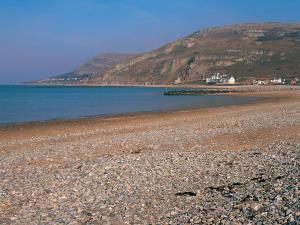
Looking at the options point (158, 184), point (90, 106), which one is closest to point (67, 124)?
point (158, 184)

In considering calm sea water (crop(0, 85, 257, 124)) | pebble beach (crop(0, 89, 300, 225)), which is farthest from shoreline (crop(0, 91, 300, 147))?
pebble beach (crop(0, 89, 300, 225))

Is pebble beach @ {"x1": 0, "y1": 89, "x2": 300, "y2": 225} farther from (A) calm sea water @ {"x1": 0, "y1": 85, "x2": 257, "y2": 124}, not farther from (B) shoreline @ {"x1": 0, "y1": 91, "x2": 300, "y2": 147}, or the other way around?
(A) calm sea water @ {"x1": 0, "y1": 85, "x2": 257, "y2": 124}

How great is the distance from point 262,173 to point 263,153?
11.7ft

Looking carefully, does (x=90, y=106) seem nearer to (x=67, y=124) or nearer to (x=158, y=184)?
(x=67, y=124)

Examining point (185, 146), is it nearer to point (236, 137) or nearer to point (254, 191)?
point (236, 137)

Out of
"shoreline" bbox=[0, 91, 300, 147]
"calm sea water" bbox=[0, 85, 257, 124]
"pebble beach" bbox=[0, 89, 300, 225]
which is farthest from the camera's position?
"calm sea water" bbox=[0, 85, 257, 124]

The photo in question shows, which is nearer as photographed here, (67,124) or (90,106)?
(67,124)

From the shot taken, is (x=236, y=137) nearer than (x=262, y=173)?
No

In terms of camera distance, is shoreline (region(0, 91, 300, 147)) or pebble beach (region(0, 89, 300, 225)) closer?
pebble beach (region(0, 89, 300, 225))

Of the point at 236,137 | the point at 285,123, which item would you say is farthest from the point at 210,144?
the point at 285,123

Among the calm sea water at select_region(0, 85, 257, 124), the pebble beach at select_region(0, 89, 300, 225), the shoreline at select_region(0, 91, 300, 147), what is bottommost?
the calm sea water at select_region(0, 85, 257, 124)

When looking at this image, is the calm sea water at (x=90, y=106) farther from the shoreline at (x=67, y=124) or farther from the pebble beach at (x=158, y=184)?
the pebble beach at (x=158, y=184)

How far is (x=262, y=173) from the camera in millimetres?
12516

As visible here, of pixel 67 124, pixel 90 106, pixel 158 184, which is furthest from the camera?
pixel 90 106
